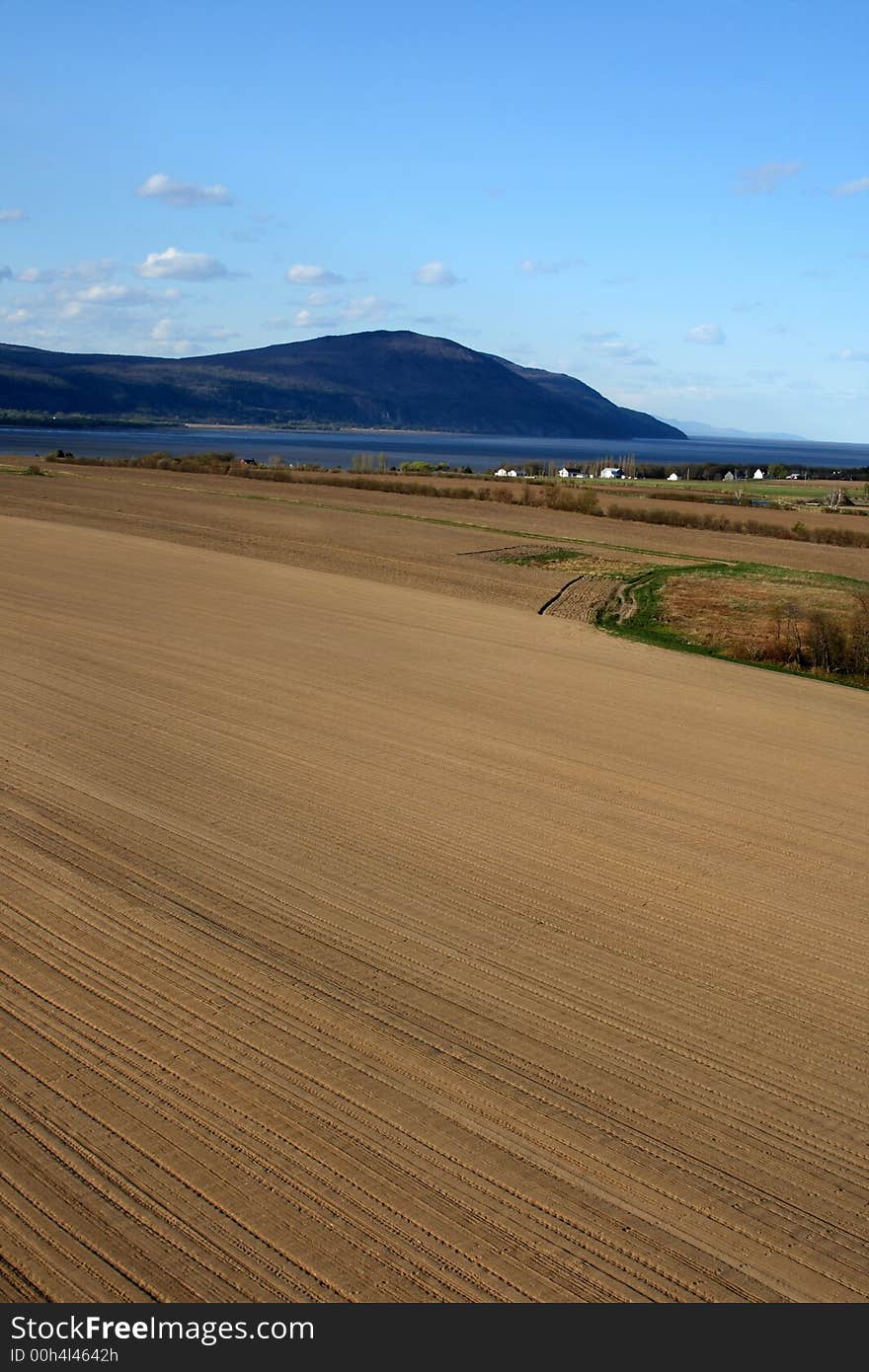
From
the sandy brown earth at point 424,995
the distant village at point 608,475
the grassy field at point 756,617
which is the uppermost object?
the distant village at point 608,475

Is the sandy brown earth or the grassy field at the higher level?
the grassy field

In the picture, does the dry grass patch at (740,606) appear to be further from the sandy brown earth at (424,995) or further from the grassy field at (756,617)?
the sandy brown earth at (424,995)

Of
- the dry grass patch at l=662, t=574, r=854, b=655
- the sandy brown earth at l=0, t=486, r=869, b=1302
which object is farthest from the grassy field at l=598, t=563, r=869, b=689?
the sandy brown earth at l=0, t=486, r=869, b=1302

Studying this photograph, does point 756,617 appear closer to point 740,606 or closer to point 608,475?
point 740,606

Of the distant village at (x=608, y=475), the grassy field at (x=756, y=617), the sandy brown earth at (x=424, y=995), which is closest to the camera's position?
the sandy brown earth at (x=424, y=995)

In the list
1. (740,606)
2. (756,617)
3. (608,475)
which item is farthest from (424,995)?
(608,475)

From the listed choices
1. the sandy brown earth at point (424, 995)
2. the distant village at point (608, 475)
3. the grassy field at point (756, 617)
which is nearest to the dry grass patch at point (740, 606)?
the grassy field at point (756, 617)

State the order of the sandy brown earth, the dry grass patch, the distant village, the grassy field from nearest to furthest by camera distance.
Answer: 1. the sandy brown earth
2. the grassy field
3. the dry grass patch
4. the distant village

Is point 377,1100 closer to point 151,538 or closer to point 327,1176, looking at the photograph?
point 327,1176

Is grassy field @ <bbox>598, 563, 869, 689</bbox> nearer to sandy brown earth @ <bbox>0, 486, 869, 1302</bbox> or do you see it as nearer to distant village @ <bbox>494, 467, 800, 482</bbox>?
sandy brown earth @ <bbox>0, 486, 869, 1302</bbox>

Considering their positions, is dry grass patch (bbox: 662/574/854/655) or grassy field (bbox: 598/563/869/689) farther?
dry grass patch (bbox: 662/574/854/655)
